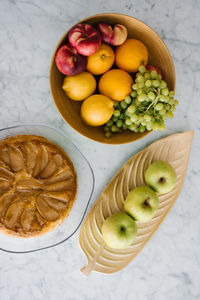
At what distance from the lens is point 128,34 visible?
2.97 feet

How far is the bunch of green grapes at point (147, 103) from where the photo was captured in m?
0.82

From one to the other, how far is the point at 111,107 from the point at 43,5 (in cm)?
51

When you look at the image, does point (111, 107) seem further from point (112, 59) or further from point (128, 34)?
point (128, 34)

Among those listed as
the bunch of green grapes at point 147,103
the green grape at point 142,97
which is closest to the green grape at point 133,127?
the bunch of green grapes at point 147,103

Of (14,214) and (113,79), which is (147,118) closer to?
(113,79)

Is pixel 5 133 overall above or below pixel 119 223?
above

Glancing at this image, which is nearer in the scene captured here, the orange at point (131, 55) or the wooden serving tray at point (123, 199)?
the orange at point (131, 55)

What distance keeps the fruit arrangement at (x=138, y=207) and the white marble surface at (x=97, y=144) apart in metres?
0.13

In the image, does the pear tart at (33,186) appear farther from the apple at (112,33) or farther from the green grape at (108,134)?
the apple at (112,33)

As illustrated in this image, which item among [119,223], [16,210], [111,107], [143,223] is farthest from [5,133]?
[143,223]

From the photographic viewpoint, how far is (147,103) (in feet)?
2.80

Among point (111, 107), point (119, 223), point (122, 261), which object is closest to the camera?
point (111, 107)

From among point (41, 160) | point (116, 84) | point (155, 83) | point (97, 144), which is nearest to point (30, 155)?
point (41, 160)

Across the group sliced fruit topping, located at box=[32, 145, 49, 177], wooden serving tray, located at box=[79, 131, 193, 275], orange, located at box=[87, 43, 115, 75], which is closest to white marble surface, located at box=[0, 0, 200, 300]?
wooden serving tray, located at box=[79, 131, 193, 275]
